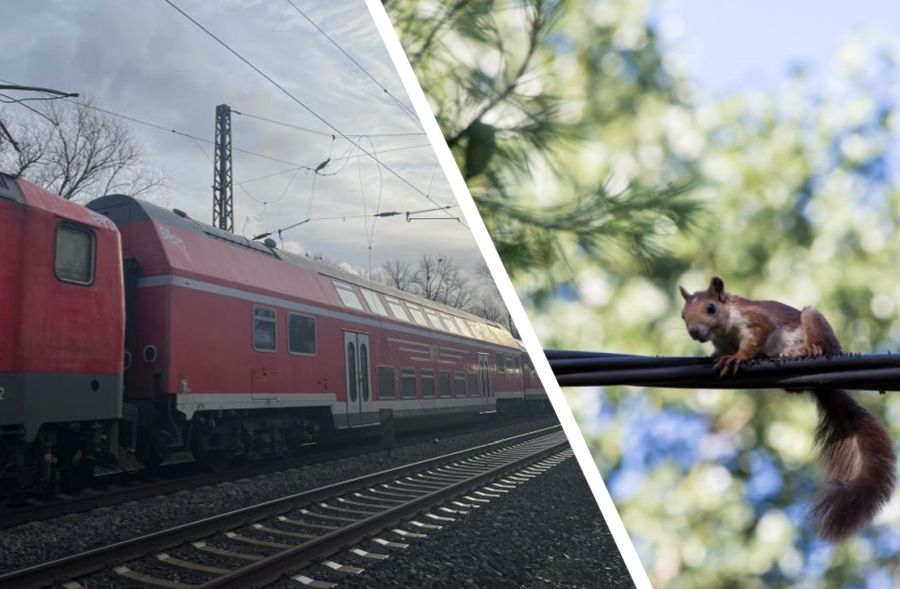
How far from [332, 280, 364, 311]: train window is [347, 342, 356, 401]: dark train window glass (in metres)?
0.06

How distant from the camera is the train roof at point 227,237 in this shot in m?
0.87

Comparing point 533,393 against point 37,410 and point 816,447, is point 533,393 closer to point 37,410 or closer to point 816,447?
point 816,447

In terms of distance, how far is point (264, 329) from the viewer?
1.01 metres

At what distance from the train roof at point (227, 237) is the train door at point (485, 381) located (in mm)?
131

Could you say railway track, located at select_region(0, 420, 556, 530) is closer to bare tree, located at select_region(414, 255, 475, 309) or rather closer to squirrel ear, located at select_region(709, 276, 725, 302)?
bare tree, located at select_region(414, 255, 475, 309)

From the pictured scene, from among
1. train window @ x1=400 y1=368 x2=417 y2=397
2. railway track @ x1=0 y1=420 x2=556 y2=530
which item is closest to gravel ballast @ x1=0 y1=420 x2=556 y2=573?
railway track @ x1=0 y1=420 x2=556 y2=530

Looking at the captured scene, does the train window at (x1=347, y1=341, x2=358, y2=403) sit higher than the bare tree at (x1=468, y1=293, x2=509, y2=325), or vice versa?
the bare tree at (x1=468, y1=293, x2=509, y2=325)

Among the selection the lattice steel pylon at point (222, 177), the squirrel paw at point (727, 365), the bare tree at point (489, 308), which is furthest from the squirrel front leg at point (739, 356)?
the lattice steel pylon at point (222, 177)

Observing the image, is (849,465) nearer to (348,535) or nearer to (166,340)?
(348,535)

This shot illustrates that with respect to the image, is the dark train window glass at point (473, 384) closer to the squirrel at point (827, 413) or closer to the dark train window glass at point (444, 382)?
the dark train window glass at point (444, 382)

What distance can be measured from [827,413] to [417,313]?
23.9 inches

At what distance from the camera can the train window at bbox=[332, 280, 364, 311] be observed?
112 cm

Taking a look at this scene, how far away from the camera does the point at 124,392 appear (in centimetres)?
85

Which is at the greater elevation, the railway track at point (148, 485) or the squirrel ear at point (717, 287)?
the squirrel ear at point (717, 287)
